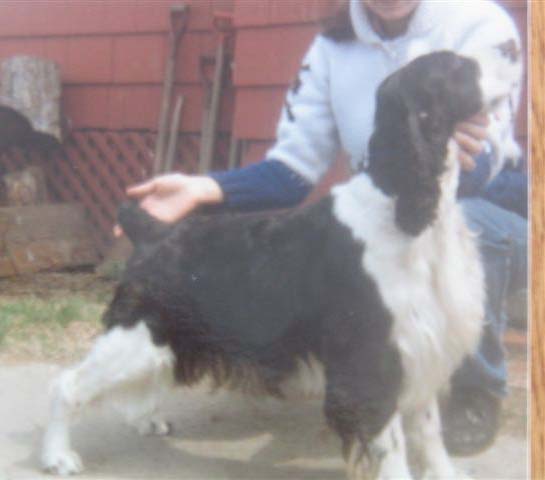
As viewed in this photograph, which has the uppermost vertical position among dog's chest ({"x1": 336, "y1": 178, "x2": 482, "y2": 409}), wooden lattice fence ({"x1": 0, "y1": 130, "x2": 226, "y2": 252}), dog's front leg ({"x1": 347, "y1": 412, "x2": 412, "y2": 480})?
wooden lattice fence ({"x1": 0, "y1": 130, "x2": 226, "y2": 252})

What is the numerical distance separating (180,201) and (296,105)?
28 cm

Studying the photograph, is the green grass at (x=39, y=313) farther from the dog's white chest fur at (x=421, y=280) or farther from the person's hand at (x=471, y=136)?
the person's hand at (x=471, y=136)

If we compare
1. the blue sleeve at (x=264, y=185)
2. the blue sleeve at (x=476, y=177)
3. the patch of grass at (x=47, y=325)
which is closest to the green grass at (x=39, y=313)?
the patch of grass at (x=47, y=325)

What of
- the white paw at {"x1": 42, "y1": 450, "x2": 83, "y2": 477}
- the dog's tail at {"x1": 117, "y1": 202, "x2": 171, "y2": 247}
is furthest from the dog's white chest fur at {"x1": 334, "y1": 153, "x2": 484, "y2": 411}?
the white paw at {"x1": 42, "y1": 450, "x2": 83, "y2": 477}

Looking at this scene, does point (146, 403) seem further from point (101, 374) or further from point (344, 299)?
point (344, 299)

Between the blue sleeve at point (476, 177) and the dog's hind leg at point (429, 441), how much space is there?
39 centimetres

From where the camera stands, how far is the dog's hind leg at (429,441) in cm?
210

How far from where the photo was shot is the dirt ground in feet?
6.79

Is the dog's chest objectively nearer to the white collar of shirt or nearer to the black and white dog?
the black and white dog

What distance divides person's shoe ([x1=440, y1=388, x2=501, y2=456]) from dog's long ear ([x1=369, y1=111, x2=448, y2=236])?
38cm

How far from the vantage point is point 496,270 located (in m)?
2.13

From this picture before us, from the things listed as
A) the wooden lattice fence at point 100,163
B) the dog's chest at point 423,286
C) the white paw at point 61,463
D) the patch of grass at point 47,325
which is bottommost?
the white paw at point 61,463

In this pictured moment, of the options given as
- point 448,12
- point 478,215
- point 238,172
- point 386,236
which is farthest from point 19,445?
point 448,12

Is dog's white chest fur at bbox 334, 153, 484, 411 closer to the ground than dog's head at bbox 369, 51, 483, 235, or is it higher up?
closer to the ground
